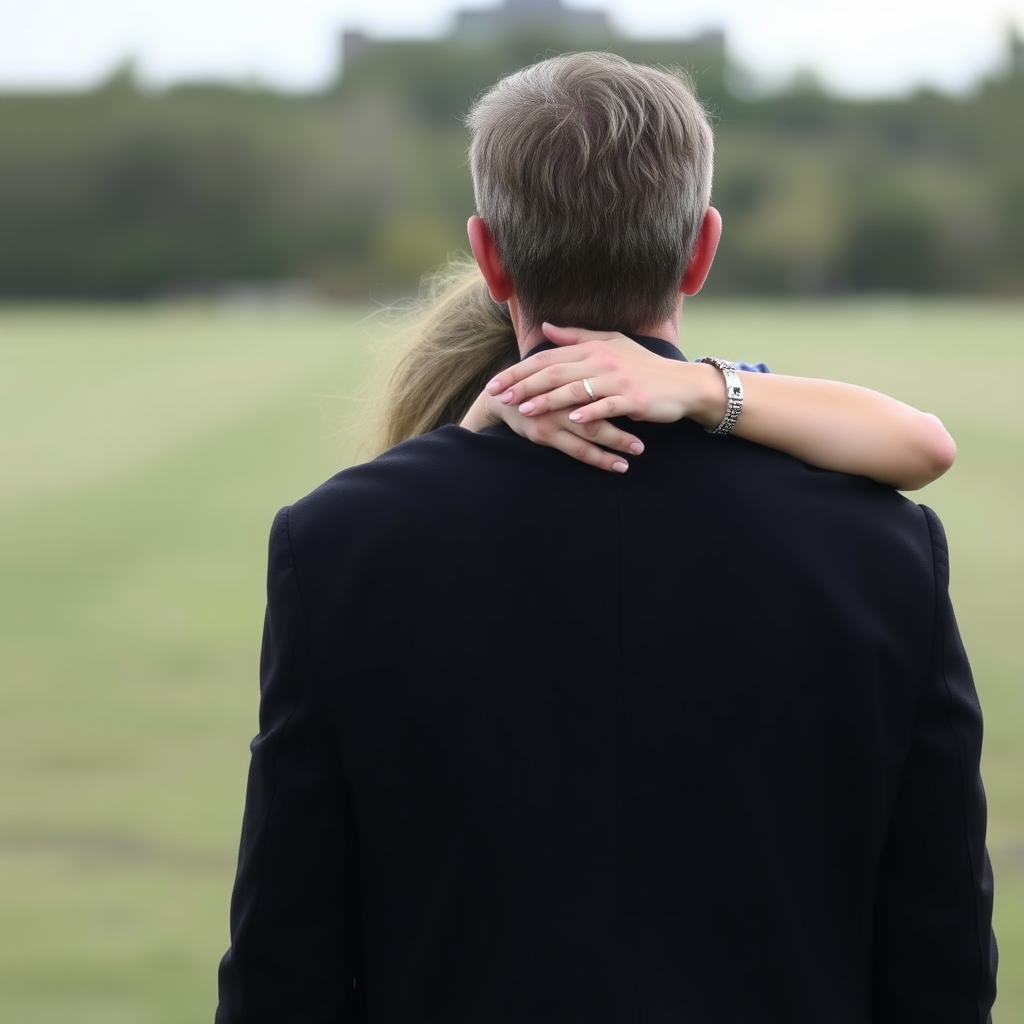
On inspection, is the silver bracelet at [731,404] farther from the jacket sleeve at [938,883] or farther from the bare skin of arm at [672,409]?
the jacket sleeve at [938,883]

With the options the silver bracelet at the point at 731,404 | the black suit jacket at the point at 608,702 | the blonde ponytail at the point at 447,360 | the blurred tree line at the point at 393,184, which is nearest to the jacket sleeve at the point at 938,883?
the black suit jacket at the point at 608,702

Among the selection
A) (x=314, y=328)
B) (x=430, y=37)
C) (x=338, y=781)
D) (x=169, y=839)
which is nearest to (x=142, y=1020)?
(x=169, y=839)

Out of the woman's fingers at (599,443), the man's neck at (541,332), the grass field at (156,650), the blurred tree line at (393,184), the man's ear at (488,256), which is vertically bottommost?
the grass field at (156,650)

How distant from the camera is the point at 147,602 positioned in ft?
31.5

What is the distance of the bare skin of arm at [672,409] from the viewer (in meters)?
1.30

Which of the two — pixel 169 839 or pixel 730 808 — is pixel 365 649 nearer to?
pixel 730 808

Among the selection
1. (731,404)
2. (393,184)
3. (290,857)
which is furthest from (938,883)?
(393,184)

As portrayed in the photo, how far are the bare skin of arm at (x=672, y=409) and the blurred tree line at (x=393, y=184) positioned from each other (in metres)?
72.9

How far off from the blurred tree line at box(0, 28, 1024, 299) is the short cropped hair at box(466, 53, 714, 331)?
72930mm

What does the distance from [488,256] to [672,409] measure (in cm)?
25

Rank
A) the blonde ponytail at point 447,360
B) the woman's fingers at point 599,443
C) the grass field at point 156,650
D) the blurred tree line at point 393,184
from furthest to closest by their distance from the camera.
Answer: the blurred tree line at point 393,184 → the grass field at point 156,650 → the blonde ponytail at point 447,360 → the woman's fingers at point 599,443

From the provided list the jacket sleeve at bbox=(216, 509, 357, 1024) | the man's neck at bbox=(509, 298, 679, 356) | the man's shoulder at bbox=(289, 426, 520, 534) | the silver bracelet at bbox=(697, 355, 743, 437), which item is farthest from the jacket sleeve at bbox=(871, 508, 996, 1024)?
the jacket sleeve at bbox=(216, 509, 357, 1024)

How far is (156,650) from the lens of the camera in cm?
817

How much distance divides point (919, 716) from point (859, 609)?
0.50 ft
